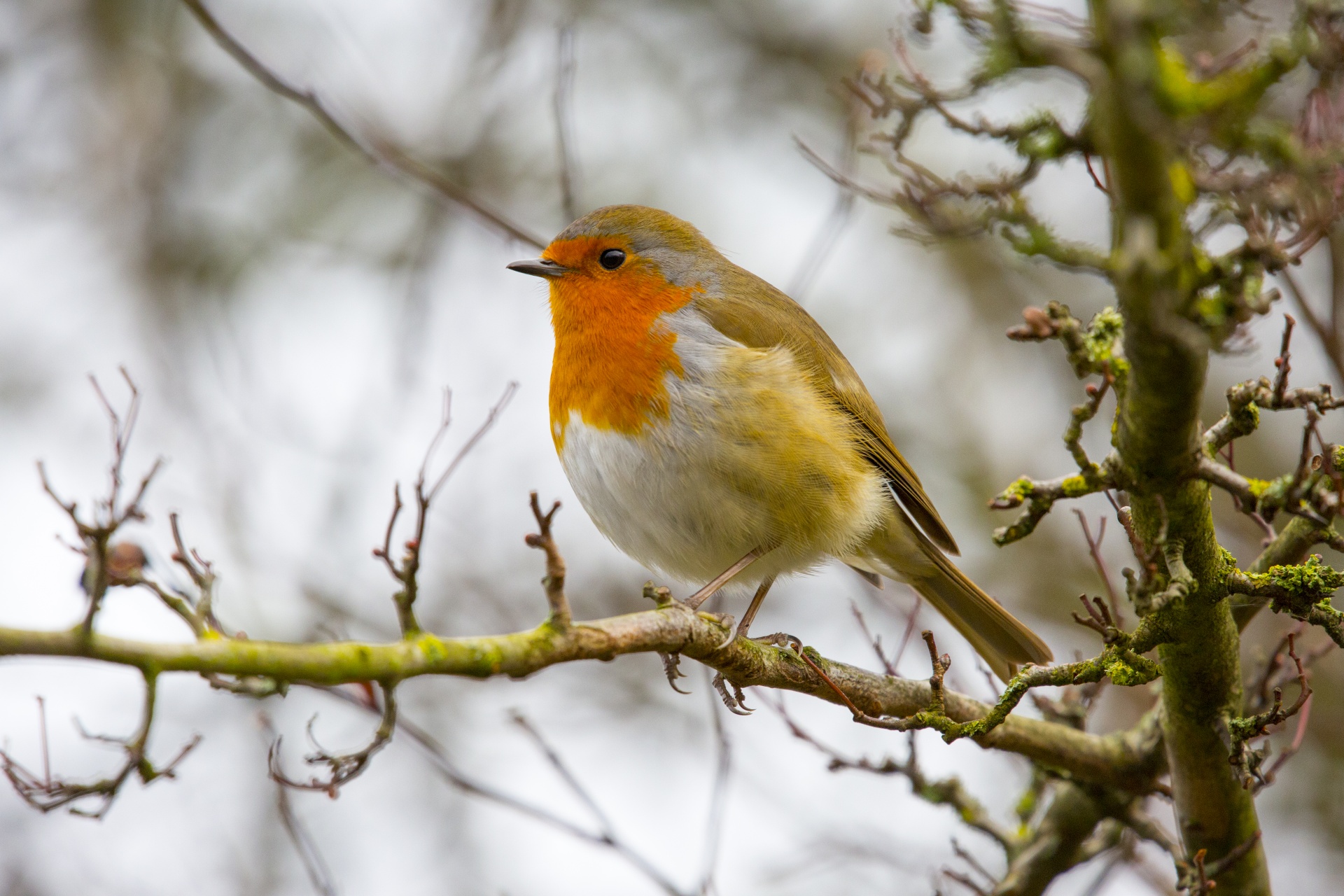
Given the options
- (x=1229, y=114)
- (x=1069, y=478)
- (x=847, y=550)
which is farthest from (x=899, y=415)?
(x=1229, y=114)

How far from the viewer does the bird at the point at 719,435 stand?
12.0 ft

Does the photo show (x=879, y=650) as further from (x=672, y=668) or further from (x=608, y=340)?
(x=608, y=340)

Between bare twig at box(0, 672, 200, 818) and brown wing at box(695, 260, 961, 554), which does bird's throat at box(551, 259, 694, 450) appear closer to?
brown wing at box(695, 260, 961, 554)

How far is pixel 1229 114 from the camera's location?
1.57 metres

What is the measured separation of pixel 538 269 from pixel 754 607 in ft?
5.37

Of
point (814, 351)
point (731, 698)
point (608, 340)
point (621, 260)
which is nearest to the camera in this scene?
point (731, 698)

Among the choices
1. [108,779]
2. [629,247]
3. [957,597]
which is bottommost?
[108,779]

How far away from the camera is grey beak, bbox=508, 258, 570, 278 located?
441 cm

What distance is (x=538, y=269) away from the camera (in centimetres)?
441

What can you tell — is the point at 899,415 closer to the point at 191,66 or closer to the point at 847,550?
the point at 847,550

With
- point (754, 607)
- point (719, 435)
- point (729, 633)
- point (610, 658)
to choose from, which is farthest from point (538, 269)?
point (610, 658)

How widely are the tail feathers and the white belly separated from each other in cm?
44

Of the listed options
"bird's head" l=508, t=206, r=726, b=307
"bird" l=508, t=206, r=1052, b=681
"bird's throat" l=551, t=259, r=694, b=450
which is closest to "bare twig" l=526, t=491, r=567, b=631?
"bird" l=508, t=206, r=1052, b=681

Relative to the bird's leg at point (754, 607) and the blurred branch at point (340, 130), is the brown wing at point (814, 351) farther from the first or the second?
the blurred branch at point (340, 130)
